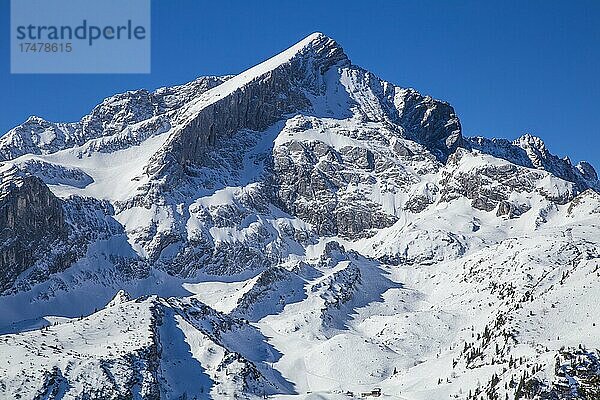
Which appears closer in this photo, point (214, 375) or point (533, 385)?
point (533, 385)

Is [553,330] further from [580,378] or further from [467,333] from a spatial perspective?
[467,333]

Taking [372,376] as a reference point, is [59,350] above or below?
above

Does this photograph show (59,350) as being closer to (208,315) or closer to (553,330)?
(208,315)

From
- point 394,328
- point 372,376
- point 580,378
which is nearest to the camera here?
point 580,378

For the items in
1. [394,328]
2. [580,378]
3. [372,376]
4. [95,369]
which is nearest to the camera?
[580,378]

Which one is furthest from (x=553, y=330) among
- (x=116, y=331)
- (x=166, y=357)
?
(x=116, y=331)

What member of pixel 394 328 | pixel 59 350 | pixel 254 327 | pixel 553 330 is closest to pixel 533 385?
pixel 553 330

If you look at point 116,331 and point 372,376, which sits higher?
point 116,331

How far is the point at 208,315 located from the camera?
17262cm

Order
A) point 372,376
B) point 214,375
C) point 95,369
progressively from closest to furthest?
point 95,369
point 214,375
point 372,376

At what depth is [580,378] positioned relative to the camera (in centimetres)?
9750

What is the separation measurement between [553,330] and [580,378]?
28924mm

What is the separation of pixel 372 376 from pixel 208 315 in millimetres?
40926

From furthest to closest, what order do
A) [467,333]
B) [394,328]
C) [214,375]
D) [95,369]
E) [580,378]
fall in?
[394,328] → [467,333] → [214,375] → [95,369] → [580,378]
